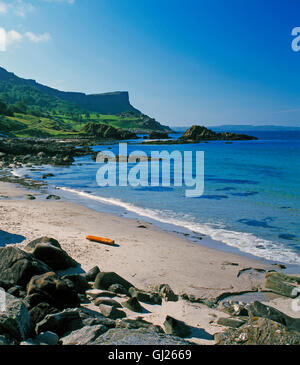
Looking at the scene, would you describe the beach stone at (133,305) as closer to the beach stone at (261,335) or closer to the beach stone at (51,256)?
the beach stone at (261,335)

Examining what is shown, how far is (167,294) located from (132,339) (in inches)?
140

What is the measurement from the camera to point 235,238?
14797 millimetres

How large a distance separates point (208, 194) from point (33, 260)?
Result: 20916 mm

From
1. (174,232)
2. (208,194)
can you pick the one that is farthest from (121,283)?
(208,194)

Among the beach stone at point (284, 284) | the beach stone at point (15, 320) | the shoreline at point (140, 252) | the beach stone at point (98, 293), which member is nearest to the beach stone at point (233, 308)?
the shoreline at point (140, 252)

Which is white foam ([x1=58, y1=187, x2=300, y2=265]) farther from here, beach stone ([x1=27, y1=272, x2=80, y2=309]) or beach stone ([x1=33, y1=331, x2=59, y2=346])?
beach stone ([x1=33, y1=331, x2=59, y2=346])

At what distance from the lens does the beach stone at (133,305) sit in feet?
23.2

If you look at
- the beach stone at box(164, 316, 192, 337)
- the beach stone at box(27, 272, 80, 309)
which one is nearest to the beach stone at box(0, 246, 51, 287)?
the beach stone at box(27, 272, 80, 309)

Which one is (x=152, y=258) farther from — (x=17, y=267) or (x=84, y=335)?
(x=84, y=335)

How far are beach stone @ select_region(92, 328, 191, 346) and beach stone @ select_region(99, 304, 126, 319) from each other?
1.58 meters

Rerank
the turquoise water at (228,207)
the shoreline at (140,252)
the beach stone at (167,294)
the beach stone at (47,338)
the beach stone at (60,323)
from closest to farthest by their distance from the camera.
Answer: the beach stone at (47,338), the beach stone at (60,323), the beach stone at (167,294), the shoreline at (140,252), the turquoise water at (228,207)

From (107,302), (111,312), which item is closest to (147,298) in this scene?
(107,302)

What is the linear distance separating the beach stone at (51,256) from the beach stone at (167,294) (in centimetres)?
313
